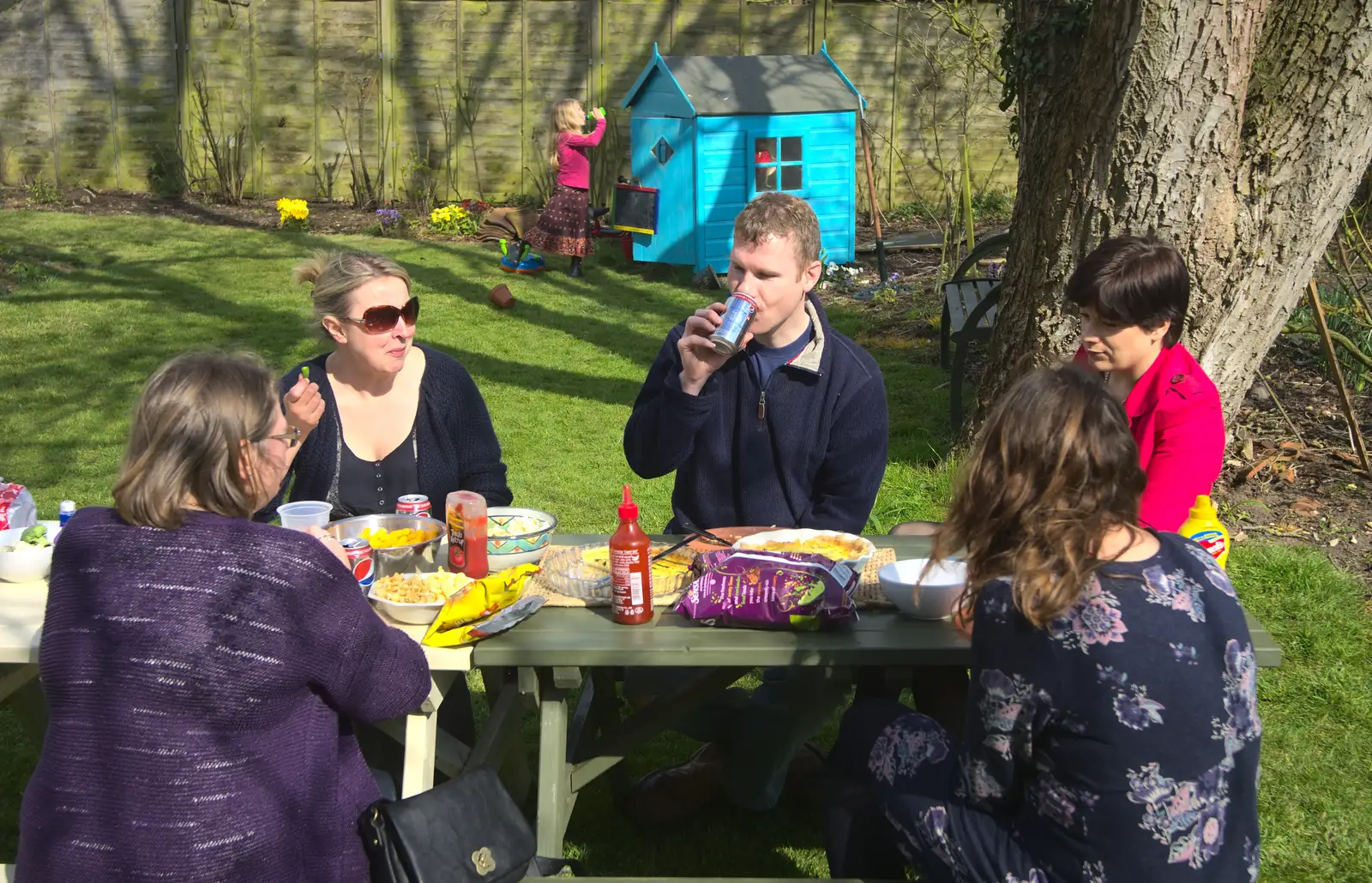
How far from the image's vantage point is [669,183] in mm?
10656

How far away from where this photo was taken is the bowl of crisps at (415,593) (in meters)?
2.71

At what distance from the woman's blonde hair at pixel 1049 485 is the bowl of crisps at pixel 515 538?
3.87 ft

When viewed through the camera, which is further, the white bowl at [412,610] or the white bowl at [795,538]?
the white bowl at [795,538]

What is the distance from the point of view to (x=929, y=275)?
34.7 ft

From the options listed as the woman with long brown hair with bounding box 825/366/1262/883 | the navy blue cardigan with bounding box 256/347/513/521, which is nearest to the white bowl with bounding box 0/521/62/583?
the navy blue cardigan with bounding box 256/347/513/521

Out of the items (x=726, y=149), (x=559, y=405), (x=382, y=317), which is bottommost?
(x=559, y=405)

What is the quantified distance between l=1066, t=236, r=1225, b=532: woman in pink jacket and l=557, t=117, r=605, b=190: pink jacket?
7951mm

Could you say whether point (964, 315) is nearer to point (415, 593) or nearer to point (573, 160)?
point (573, 160)

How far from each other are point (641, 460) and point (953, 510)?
1.26 m

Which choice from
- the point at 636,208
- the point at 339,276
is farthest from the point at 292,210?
the point at 339,276

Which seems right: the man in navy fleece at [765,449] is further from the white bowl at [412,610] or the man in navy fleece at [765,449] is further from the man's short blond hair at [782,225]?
the white bowl at [412,610]

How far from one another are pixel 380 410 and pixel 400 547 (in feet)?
2.73

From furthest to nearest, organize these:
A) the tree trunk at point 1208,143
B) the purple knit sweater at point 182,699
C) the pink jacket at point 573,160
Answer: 1. the pink jacket at point 573,160
2. the tree trunk at point 1208,143
3. the purple knit sweater at point 182,699

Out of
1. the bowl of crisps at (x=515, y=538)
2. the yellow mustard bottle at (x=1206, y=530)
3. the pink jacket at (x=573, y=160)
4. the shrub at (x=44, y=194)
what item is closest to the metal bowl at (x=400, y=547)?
the bowl of crisps at (x=515, y=538)
